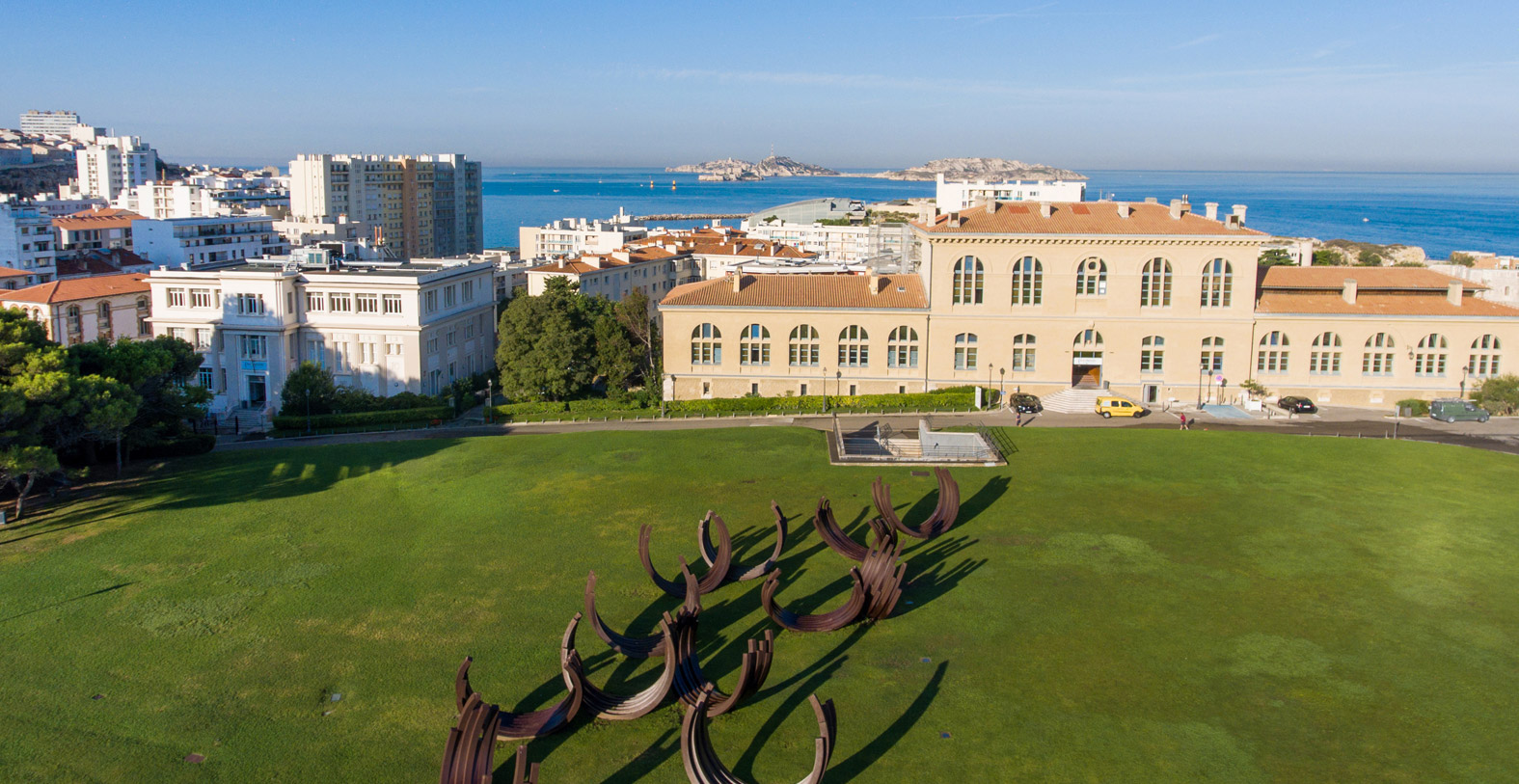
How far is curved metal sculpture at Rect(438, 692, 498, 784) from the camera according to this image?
63.4ft

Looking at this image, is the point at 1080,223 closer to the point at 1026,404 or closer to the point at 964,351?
the point at 964,351

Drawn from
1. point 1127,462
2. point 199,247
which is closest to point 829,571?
point 1127,462

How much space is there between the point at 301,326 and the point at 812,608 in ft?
151

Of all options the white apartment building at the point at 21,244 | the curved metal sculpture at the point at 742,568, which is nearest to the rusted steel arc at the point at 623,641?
the curved metal sculpture at the point at 742,568

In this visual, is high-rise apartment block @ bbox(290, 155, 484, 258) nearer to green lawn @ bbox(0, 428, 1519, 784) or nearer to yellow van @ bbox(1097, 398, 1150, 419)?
yellow van @ bbox(1097, 398, 1150, 419)

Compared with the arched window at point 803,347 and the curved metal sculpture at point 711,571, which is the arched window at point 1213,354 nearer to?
the arched window at point 803,347

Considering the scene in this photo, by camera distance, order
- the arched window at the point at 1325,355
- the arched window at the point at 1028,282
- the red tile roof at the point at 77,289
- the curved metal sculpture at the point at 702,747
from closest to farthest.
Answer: the curved metal sculpture at the point at 702,747
the arched window at the point at 1325,355
the arched window at the point at 1028,282
the red tile roof at the point at 77,289

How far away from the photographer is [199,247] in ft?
347

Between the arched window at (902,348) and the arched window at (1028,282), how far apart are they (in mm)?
6176

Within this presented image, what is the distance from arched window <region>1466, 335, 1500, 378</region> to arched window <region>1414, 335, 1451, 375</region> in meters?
1.47

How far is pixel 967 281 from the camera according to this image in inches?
2302

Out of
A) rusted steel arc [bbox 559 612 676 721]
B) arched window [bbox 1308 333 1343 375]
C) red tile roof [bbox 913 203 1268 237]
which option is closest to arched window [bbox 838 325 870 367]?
red tile roof [bbox 913 203 1268 237]

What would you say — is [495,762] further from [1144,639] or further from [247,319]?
[247,319]

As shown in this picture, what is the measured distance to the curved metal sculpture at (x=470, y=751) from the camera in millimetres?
19312
